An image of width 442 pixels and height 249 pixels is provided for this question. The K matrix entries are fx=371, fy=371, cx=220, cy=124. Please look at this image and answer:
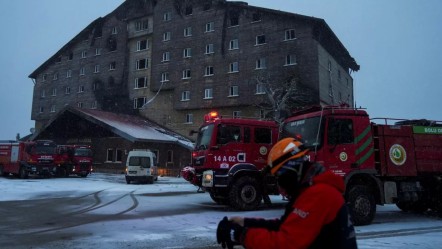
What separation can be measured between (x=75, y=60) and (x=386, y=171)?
50481mm

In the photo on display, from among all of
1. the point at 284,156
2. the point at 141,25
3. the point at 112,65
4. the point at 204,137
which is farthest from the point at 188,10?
the point at 284,156

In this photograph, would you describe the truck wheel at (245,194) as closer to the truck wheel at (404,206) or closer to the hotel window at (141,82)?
the truck wheel at (404,206)

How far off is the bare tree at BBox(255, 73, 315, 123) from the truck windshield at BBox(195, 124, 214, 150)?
19195mm

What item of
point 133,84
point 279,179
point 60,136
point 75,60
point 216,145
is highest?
point 75,60

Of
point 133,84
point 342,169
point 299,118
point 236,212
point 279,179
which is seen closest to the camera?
point 279,179

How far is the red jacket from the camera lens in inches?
84.7

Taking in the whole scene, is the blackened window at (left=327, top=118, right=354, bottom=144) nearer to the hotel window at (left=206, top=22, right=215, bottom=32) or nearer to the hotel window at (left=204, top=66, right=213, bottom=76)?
the hotel window at (left=204, top=66, right=213, bottom=76)

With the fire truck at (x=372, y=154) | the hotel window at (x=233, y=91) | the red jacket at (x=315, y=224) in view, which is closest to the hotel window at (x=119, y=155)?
the hotel window at (x=233, y=91)

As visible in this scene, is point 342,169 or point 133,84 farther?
point 133,84

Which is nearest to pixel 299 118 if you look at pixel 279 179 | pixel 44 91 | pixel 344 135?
pixel 344 135

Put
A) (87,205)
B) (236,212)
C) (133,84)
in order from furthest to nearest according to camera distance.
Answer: (133,84) → (87,205) → (236,212)

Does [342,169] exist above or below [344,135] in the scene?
below

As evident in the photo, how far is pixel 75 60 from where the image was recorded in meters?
52.6

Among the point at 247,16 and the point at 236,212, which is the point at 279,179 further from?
the point at 247,16
